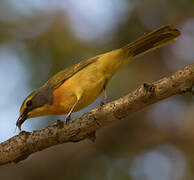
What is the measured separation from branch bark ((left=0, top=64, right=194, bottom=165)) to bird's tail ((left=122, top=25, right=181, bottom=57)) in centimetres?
147

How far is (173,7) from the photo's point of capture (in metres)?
8.44

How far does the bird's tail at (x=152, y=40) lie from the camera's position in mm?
5199

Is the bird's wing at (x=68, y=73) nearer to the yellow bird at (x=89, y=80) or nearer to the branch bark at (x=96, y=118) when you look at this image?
the yellow bird at (x=89, y=80)

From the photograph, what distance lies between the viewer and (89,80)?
5277 mm

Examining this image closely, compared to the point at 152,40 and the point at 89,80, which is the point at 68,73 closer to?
the point at 89,80

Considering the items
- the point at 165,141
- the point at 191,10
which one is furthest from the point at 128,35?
the point at 165,141

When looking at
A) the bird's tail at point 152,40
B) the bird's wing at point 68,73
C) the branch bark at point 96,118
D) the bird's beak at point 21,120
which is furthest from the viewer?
the bird's wing at point 68,73

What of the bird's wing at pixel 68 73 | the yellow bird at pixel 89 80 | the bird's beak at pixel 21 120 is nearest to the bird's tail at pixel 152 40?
the yellow bird at pixel 89 80

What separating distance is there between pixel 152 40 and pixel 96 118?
176cm

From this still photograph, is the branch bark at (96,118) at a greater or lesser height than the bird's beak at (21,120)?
lesser

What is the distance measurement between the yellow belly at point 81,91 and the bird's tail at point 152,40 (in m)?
0.63

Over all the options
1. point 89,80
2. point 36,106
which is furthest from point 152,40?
point 36,106

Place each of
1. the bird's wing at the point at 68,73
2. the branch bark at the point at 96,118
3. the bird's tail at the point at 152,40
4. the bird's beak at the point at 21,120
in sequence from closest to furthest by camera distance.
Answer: the branch bark at the point at 96,118 < the bird's tail at the point at 152,40 < the bird's beak at the point at 21,120 < the bird's wing at the point at 68,73

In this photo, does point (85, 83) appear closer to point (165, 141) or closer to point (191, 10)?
point (165, 141)
